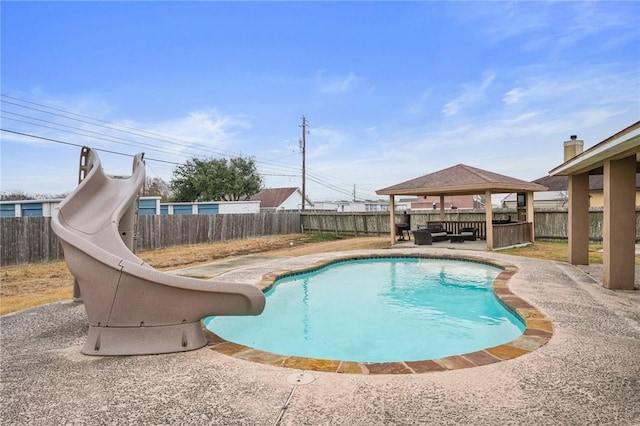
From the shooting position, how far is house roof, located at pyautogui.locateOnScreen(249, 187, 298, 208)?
38469 mm

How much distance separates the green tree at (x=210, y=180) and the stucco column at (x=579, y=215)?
92.4 ft

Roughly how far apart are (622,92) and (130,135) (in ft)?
90.2

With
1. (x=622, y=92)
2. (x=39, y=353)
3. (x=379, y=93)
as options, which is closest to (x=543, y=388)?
(x=39, y=353)

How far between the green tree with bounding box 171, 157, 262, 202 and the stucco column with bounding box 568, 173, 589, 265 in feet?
92.4

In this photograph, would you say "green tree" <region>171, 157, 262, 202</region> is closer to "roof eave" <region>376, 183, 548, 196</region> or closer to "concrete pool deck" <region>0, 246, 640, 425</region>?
"roof eave" <region>376, 183, 548, 196</region>

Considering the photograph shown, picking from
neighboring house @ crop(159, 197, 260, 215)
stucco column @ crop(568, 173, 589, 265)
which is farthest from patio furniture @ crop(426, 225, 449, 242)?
neighboring house @ crop(159, 197, 260, 215)

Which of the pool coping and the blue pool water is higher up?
the pool coping

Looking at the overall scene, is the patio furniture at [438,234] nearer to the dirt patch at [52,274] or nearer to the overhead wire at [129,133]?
the dirt patch at [52,274]

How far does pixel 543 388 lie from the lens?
2650 millimetres

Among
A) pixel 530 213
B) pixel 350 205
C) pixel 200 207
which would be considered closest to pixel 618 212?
pixel 530 213

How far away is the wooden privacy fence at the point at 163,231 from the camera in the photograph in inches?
420

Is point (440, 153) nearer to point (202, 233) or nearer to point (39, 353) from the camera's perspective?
point (202, 233)

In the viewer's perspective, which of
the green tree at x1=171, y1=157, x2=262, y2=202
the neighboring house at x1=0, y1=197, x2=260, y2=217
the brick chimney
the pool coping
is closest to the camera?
the pool coping

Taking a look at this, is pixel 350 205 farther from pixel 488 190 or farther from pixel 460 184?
pixel 488 190
